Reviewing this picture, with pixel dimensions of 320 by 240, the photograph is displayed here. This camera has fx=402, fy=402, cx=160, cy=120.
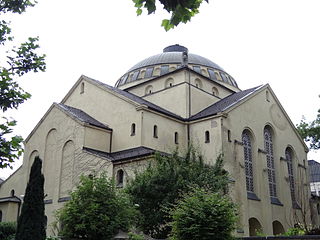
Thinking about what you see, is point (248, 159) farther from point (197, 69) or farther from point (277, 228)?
point (197, 69)

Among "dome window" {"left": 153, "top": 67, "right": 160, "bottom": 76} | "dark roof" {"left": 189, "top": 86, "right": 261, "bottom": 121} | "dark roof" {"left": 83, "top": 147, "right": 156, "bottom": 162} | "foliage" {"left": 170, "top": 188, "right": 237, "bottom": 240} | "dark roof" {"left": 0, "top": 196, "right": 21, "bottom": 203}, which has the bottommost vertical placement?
"foliage" {"left": 170, "top": 188, "right": 237, "bottom": 240}

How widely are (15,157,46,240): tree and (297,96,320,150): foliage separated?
25.7 metres

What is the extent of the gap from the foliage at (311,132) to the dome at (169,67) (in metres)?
8.52

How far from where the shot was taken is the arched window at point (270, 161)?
32906mm

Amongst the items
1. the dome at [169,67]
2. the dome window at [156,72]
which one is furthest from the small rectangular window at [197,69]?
the dome window at [156,72]

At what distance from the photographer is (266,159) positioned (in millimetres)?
32438

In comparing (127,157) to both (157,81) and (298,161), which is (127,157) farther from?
(298,161)

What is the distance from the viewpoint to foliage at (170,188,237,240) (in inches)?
535

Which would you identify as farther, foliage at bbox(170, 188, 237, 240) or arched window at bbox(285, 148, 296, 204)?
arched window at bbox(285, 148, 296, 204)

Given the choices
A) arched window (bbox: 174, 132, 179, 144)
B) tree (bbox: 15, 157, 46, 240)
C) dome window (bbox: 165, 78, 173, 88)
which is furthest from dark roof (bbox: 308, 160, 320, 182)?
tree (bbox: 15, 157, 46, 240)

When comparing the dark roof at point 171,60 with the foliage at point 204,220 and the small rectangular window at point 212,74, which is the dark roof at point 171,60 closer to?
the small rectangular window at point 212,74

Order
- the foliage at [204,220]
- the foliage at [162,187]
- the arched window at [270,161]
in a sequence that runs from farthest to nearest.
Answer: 1. the arched window at [270,161]
2. the foliage at [162,187]
3. the foliage at [204,220]

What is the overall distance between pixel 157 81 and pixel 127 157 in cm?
1373

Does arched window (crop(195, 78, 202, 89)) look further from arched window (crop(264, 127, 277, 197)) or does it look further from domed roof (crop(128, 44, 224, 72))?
arched window (crop(264, 127, 277, 197))
